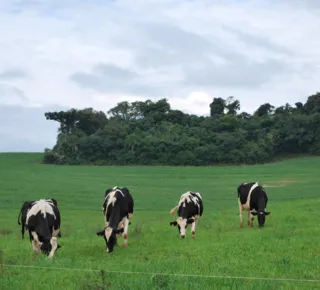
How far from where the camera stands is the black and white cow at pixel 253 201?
68.0 ft

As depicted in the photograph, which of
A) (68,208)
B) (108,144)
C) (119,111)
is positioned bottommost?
(68,208)

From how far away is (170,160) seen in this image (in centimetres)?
8431

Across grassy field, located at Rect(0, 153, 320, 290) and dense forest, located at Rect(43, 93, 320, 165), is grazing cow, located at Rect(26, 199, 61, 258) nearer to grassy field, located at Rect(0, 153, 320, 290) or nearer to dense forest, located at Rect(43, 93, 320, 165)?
grassy field, located at Rect(0, 153, 320, 290)

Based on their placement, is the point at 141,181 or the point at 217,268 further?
the point at 141,181

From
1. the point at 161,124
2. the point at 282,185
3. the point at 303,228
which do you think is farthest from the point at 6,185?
the point at 161,124

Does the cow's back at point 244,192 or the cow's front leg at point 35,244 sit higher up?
the cow's back at point 244,192

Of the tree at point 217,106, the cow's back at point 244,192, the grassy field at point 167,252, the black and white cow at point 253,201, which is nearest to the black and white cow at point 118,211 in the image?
the grassy field at point 167,252

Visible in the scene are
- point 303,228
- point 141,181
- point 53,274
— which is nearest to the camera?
point 53,274

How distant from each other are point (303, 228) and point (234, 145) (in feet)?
220

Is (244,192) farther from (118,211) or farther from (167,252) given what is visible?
(167,252)

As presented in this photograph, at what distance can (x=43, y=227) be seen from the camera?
1408 centimetres

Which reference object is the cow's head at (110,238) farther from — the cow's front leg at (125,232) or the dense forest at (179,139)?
the dense forest at (179,139)

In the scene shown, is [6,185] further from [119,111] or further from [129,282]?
[119,111]

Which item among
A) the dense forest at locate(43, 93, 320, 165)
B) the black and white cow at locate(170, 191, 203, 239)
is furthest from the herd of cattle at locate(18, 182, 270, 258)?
the dense forest at locate(43, 93, 320, 165)
